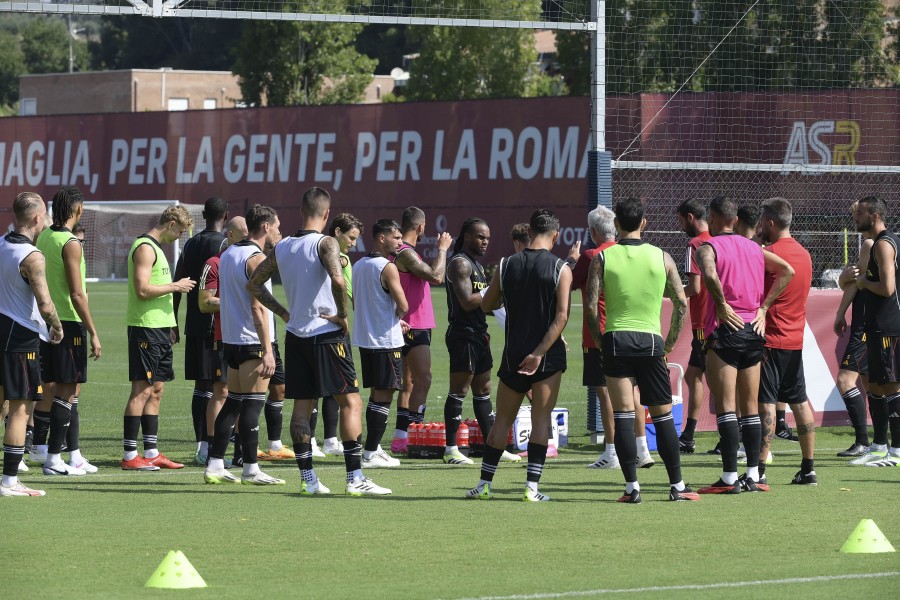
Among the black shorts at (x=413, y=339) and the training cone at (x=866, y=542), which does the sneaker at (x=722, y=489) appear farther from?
the black shorts at (x=413, y=339)

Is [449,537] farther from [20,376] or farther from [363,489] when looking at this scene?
[20,376]

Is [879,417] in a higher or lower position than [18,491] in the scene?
higher

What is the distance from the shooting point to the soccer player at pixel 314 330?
32.8 feet

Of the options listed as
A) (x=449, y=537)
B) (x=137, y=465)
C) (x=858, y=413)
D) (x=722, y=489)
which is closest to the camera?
(x=449, y=537)

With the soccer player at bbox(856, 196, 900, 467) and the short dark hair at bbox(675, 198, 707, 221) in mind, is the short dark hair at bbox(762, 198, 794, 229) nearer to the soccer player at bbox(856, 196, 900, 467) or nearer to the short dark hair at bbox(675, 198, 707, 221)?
the short dark hair at bbox(675, 198, 707, 221)

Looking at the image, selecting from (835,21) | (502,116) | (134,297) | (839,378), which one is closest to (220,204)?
(134,297)

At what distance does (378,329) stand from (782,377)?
10.9ft

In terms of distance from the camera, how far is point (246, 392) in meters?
10.8

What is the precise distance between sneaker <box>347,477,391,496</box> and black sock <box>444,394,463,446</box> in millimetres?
2047

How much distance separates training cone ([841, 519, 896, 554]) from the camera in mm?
7781

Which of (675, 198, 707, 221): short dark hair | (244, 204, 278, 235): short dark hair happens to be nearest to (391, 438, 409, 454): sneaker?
(244, 204, 278, 235): short dark hair

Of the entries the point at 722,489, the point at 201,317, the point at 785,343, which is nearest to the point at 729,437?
the point at 722,489

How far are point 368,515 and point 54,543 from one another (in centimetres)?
210

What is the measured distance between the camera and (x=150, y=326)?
11.9m
